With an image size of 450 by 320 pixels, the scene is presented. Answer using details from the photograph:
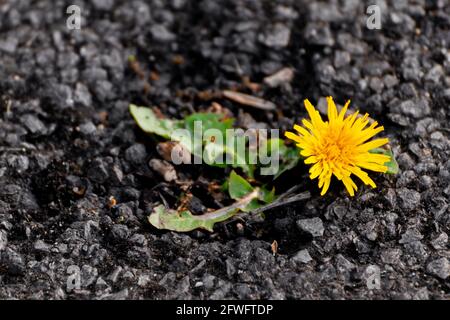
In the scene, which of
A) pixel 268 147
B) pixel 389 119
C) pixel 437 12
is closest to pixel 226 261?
pixel 268 147

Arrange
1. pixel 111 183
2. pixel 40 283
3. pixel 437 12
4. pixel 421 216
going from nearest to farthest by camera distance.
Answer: pixel 40 283, pixel 421 216, pixel 111 183, pixel 437 12

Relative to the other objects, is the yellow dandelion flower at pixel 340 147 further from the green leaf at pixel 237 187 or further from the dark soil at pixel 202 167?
the green leaf at pixel 237 187

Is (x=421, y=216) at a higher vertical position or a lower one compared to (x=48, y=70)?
lower

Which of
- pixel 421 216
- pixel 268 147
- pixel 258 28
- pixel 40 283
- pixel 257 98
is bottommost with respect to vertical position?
pixel 40 283

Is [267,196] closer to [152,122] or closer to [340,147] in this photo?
[340,147]

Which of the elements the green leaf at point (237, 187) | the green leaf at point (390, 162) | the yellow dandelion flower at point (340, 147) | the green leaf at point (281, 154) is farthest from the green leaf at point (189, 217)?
the green leaf at point (390, 162)

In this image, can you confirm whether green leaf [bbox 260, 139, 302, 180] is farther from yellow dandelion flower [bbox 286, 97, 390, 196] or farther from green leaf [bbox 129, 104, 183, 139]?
green leaf [bbox 129, 104, 183, 139]

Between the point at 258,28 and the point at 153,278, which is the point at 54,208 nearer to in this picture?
the point at 153,278
